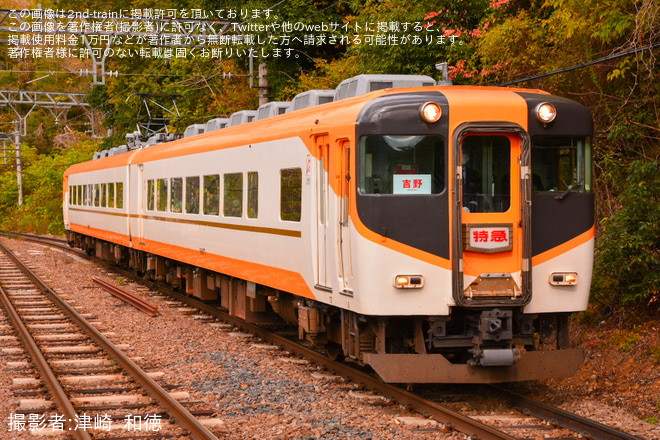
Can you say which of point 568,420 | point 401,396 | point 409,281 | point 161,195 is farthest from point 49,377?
point 161,195

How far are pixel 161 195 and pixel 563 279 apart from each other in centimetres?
1037

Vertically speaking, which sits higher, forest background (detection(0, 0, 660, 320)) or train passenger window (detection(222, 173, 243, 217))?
forest background (detection(0, 0, 660, 320))

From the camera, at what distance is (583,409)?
8102mm

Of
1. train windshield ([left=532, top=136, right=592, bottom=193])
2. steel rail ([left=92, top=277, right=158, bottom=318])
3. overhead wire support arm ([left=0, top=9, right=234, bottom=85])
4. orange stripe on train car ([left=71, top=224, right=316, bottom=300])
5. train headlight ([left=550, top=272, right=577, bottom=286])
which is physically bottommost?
steel rail ([left=92, top=277, right=158, bottom=318])

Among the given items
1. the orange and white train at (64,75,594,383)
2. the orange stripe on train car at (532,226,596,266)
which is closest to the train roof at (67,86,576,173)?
the orange and white train at (64,75,594,383)

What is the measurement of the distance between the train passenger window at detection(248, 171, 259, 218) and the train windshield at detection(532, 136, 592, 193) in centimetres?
419

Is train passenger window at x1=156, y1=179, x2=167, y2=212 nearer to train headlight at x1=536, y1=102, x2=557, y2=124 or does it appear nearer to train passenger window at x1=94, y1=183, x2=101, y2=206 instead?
train passenger window at x1=94, y1=183, x2=101, y2=206

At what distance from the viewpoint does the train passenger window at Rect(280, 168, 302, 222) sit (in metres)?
9.81

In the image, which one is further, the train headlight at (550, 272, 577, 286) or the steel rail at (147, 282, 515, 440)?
the train headlight at (550, 272, 577, 286)

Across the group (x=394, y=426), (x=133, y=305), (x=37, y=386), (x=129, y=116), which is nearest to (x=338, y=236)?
(x=394, y=426)

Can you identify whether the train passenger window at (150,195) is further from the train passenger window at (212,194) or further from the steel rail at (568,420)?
the steel rail at (568,420)

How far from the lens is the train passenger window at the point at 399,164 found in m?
8.05

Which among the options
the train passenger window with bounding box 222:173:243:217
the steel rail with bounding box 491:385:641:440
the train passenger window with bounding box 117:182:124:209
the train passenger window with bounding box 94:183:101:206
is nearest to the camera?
the steel rail with bounding box 491:385:641:440

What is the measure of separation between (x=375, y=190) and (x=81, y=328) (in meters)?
6.95
